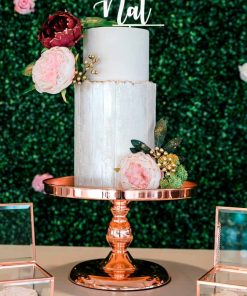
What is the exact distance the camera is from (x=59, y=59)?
4.10 ft

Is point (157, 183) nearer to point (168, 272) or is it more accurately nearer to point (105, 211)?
point (168, 272)

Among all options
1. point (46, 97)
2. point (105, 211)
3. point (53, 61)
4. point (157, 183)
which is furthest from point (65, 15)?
point (105, 211)

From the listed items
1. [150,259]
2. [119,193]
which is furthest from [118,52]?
[150,259]

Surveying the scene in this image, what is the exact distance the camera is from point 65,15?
1.27 metres

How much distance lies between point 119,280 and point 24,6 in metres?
0.93

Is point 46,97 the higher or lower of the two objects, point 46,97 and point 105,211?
the higher


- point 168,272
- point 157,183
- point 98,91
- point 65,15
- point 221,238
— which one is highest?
point 65,15

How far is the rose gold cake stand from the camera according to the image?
1.21 metres

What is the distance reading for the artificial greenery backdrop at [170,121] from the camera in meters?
1.79

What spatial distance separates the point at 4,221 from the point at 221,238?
0.46m

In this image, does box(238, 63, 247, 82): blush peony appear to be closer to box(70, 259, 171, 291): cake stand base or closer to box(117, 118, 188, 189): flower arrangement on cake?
box(117, 118, 188, 189): flower arrangement on cake

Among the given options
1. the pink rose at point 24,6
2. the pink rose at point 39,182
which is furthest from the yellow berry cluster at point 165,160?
the pink rose at point 24,6

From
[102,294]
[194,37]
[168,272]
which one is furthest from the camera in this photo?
[194,37]

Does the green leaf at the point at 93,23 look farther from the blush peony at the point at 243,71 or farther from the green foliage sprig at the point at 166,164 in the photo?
the blush peony at the point at 243,71
